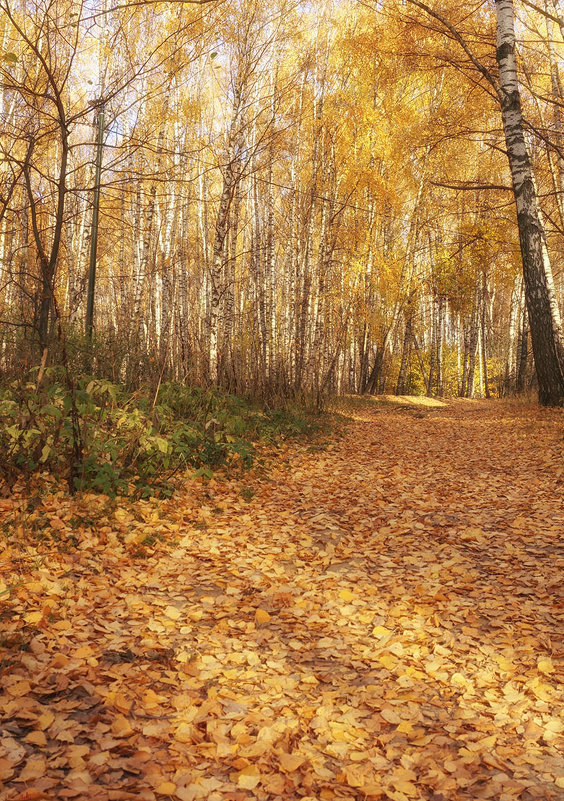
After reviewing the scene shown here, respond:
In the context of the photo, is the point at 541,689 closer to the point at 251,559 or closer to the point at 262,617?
the point at 262,617

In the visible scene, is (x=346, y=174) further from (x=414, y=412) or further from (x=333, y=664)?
(x=333, y=664)

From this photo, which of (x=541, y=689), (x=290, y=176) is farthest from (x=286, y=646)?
(x=290, y=176)

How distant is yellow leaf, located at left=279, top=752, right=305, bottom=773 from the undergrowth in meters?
3.17

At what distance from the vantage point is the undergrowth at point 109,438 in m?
5.07

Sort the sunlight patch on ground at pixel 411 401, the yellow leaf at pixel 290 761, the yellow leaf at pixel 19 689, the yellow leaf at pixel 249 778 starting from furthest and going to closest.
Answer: the sunlight patch on ground at pixel 411 401, the yellow leaf at pixel 19 689, the yellow leaf at pixel 290 761, the yellow leaf at pixel 249 778

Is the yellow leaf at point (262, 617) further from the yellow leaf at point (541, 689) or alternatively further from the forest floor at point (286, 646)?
the yellow leaf at point (541, 689)

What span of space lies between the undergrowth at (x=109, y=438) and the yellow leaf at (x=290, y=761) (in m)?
3.17

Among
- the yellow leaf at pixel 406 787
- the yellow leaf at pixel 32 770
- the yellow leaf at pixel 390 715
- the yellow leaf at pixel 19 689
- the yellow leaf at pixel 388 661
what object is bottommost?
the yellow leaf at pixel 406 787

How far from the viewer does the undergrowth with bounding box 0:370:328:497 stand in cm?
507

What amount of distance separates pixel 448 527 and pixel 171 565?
2558 millimetres

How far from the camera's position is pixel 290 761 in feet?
8.08

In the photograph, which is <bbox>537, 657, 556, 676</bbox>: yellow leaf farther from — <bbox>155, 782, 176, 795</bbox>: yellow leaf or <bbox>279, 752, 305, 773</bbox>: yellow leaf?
<bbox>155, 782, 176, 795</bbox>: yellow leaf

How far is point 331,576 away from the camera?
4551mm

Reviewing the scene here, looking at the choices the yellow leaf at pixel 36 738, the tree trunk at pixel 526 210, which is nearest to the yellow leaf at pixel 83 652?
the yellow leaf at pixel 36 738
